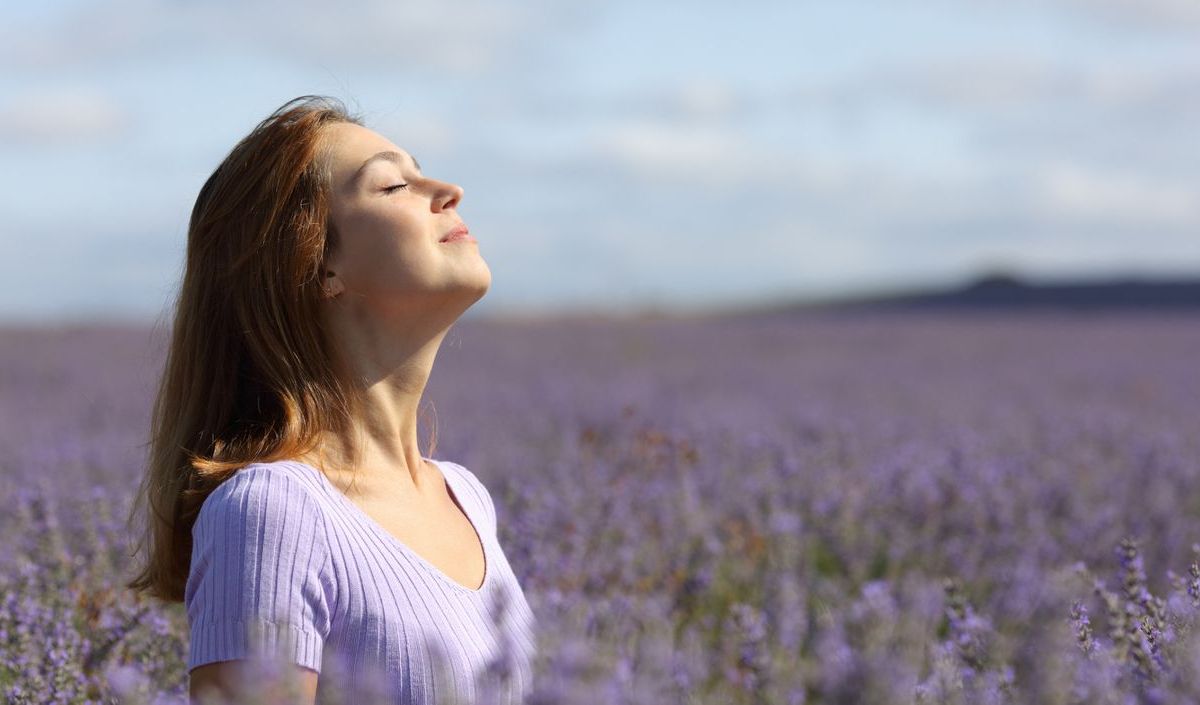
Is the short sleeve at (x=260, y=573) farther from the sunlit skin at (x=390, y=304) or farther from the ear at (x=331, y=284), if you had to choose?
the ear at (x=331, y=284)

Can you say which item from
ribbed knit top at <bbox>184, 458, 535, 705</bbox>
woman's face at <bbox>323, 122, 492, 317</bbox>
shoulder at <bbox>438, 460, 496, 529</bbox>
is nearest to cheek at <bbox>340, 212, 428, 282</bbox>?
woman's face at <bbox>323, 122, 492, 317</bbox>

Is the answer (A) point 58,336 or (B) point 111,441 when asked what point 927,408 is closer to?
(B) point 111,441

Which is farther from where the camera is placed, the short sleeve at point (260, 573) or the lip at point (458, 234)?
the lip at point (458, 234)

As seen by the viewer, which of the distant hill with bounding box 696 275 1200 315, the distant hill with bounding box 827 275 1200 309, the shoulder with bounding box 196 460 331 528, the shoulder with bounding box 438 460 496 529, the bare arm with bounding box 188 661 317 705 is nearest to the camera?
the bare arm with bounding box 188 661 317 705

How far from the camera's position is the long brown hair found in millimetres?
2072

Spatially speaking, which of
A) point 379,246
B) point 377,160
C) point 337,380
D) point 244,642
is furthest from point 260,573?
point 377,160

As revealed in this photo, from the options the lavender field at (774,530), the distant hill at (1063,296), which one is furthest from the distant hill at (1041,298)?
the lavender field at (774,530)

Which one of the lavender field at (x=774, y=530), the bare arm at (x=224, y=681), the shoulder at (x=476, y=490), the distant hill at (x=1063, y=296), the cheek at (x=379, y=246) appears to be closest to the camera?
the lavender field at (x=774, y=530)

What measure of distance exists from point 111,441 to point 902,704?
212 inches

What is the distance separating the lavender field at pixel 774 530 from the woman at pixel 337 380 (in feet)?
0.65

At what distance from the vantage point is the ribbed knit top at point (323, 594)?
1736mm

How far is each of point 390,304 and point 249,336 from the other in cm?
23

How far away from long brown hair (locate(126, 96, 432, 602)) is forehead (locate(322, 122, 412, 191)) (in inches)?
0.7

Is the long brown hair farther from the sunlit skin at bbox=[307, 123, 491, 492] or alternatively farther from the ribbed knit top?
the ribbed knit top
